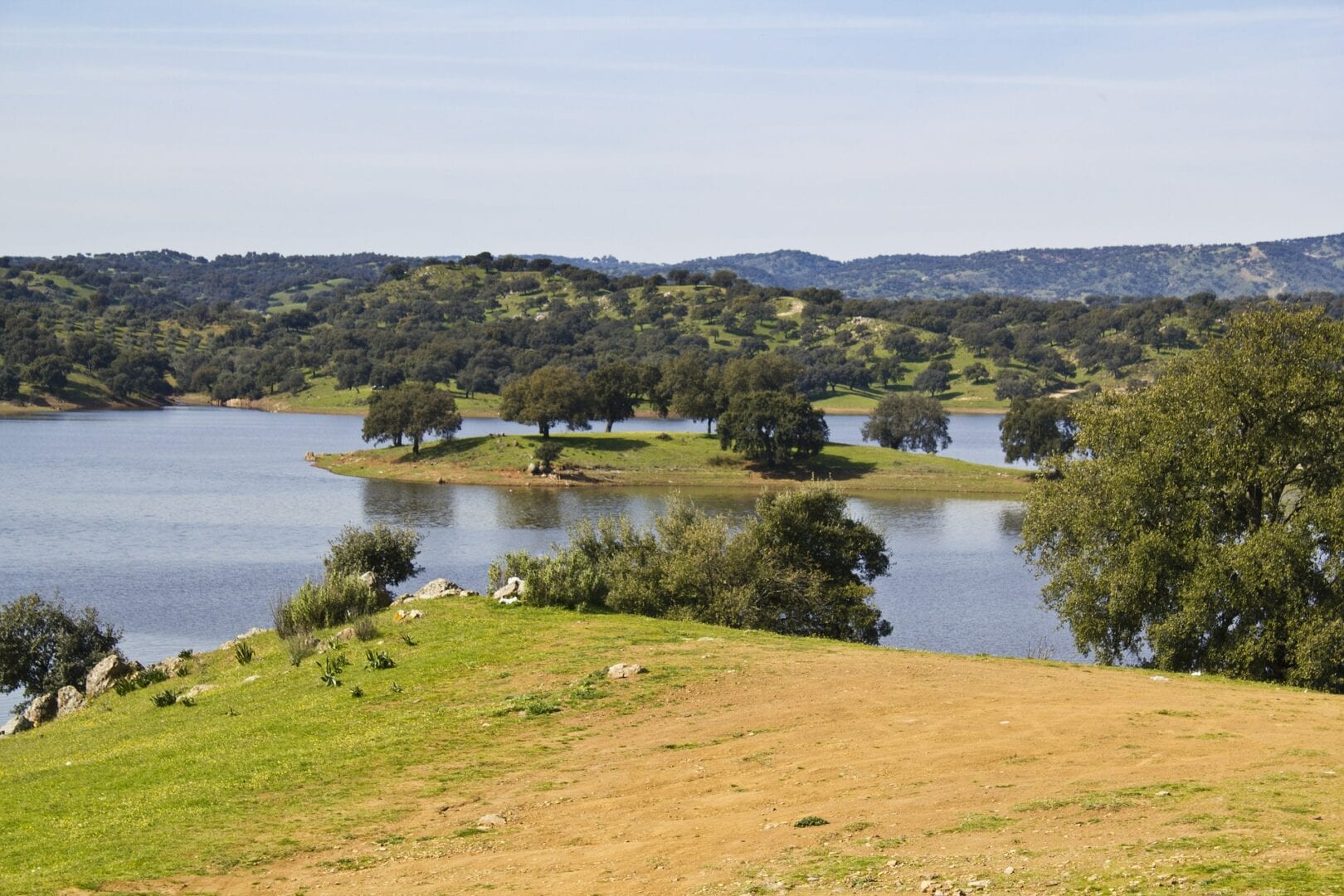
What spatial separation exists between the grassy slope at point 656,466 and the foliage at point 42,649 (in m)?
80.0

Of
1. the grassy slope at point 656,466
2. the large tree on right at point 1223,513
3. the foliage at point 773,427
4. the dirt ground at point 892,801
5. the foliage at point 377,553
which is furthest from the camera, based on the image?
the foliage at point 773,427

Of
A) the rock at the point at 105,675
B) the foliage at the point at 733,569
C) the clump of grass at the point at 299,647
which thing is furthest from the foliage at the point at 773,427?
the clump of grass at the point at 299,647

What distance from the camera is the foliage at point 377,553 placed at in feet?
164

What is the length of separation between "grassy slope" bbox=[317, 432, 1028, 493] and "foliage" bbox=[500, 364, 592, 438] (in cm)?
251

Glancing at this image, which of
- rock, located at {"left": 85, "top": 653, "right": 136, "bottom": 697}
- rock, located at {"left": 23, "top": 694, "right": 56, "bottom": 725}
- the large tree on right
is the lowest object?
rock, located at {"left": 23, "top": 694, "right": 56, "bottom": 725}

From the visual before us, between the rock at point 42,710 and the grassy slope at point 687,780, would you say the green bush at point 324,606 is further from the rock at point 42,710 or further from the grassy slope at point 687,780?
the rock at point 42,710

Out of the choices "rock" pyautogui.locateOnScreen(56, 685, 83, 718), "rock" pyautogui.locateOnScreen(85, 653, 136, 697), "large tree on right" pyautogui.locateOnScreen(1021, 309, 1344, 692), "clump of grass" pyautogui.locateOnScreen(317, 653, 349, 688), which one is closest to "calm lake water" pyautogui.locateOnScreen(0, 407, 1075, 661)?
"rock" pyautogui.locateOnScreen(56, 685, 83, 718)

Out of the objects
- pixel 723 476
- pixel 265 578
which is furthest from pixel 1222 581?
pixel 723 476

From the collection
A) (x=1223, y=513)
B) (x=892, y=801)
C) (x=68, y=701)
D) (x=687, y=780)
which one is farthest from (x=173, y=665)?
(x=1223, y=513)

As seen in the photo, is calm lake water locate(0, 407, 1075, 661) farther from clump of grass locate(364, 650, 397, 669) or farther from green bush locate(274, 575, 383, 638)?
clump of grass locate(364, 650, 397, 669)

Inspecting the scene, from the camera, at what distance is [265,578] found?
2726 inches

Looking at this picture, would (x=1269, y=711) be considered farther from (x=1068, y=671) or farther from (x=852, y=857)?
(x=852, y=857)

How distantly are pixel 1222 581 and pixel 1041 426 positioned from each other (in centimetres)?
9830

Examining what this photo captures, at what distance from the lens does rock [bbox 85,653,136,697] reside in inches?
1374
